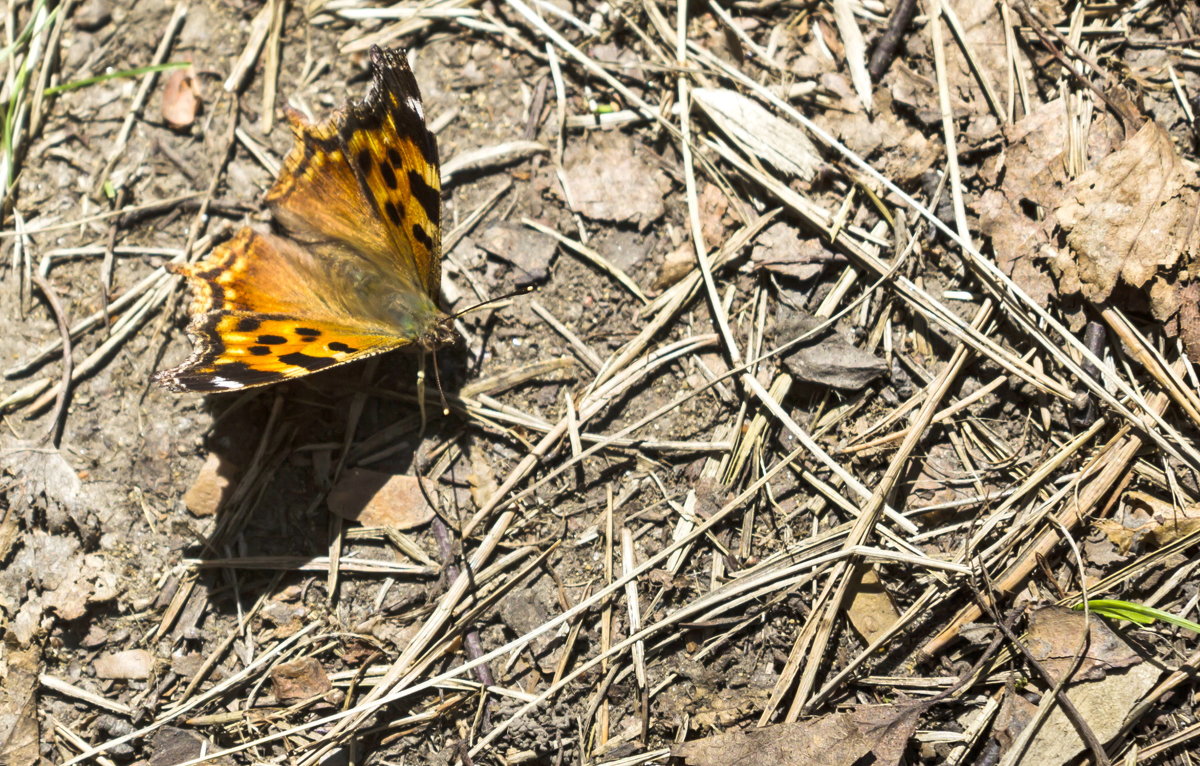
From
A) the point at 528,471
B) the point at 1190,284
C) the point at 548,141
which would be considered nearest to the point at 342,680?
the point at 528,471

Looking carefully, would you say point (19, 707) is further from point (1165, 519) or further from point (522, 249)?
point (1165, 519)

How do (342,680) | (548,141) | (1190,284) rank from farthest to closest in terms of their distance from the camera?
(548,141)
(342,680)
(1190,284)

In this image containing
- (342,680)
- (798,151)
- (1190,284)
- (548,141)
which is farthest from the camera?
(548,141)

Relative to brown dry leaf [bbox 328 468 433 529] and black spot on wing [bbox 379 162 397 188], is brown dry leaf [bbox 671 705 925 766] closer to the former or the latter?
brown dry leaf [bbox 328 468 433 529]

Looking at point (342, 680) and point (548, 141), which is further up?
point (548, 141)

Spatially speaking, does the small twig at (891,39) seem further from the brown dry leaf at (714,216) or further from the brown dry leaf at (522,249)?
the brown dry leaf at (522,249)

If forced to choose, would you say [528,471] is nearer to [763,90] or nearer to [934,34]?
[763,90]

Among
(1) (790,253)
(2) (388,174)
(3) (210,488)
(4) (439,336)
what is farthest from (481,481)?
(1) (790,253)
